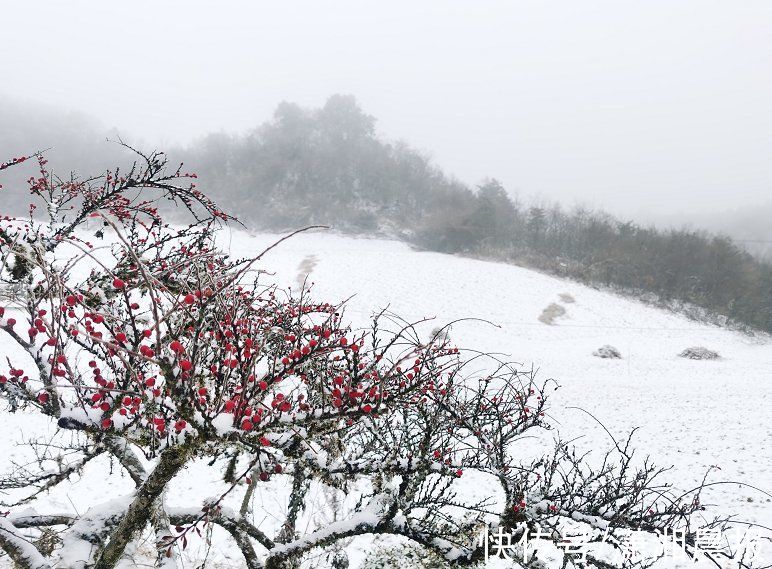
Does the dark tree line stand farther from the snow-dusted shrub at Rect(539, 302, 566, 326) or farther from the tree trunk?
→ the tree trunk

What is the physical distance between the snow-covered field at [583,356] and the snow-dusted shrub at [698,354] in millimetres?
551

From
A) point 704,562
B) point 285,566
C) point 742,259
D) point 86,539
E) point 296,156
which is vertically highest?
point 296,156

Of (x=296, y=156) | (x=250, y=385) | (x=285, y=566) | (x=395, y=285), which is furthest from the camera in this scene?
(x=296, y=156)

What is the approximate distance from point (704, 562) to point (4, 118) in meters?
61.9

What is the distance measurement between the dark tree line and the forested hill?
0.35 feet

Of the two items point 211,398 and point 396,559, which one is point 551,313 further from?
point 211,398

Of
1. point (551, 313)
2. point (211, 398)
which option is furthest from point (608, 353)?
point (211, 398)

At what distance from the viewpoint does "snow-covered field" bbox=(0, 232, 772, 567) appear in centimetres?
1040

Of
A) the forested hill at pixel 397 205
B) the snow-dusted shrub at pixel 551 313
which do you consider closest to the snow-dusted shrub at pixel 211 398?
the snow-dusted shrub at pixel 551 313

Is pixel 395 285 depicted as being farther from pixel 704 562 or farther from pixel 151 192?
pixel 151 192

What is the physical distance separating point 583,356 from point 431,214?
22173 mm

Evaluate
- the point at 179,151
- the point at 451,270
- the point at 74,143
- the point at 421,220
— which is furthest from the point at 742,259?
the point at 74,143

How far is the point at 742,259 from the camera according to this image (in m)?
33.2

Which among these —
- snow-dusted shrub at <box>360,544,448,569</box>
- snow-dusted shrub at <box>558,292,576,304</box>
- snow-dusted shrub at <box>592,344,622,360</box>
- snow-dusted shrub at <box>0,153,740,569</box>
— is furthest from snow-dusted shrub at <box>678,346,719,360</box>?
snow-dusted shrub at <box>0,153,740,569</box>
